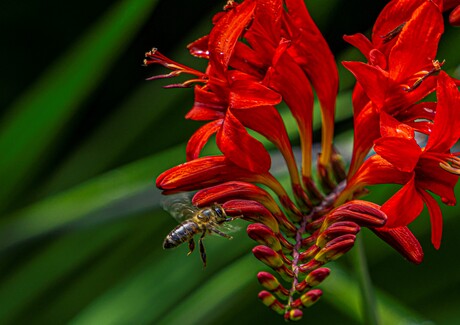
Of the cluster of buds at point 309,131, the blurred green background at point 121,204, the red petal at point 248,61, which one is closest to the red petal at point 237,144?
the cluster of buds at point 309,131

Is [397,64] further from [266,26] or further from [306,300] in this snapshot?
[306,300]

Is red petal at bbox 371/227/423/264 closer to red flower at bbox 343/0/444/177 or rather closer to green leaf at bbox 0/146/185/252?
red flower at bbox 343/0/444/177

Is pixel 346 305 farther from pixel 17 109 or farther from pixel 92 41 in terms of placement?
pixel 17 109

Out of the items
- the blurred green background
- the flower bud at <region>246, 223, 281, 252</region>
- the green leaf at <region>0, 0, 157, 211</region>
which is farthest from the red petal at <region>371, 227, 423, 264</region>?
the green leaf at <region>0, 0, 157, 211</region>

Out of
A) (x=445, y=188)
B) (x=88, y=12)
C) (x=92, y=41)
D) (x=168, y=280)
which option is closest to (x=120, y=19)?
(x=92, y=41)

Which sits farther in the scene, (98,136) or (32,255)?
(98,136)

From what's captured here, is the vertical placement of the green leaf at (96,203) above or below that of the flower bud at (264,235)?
below

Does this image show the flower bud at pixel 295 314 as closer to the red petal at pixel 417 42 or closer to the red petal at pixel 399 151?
the red petal at pixel 399 151
